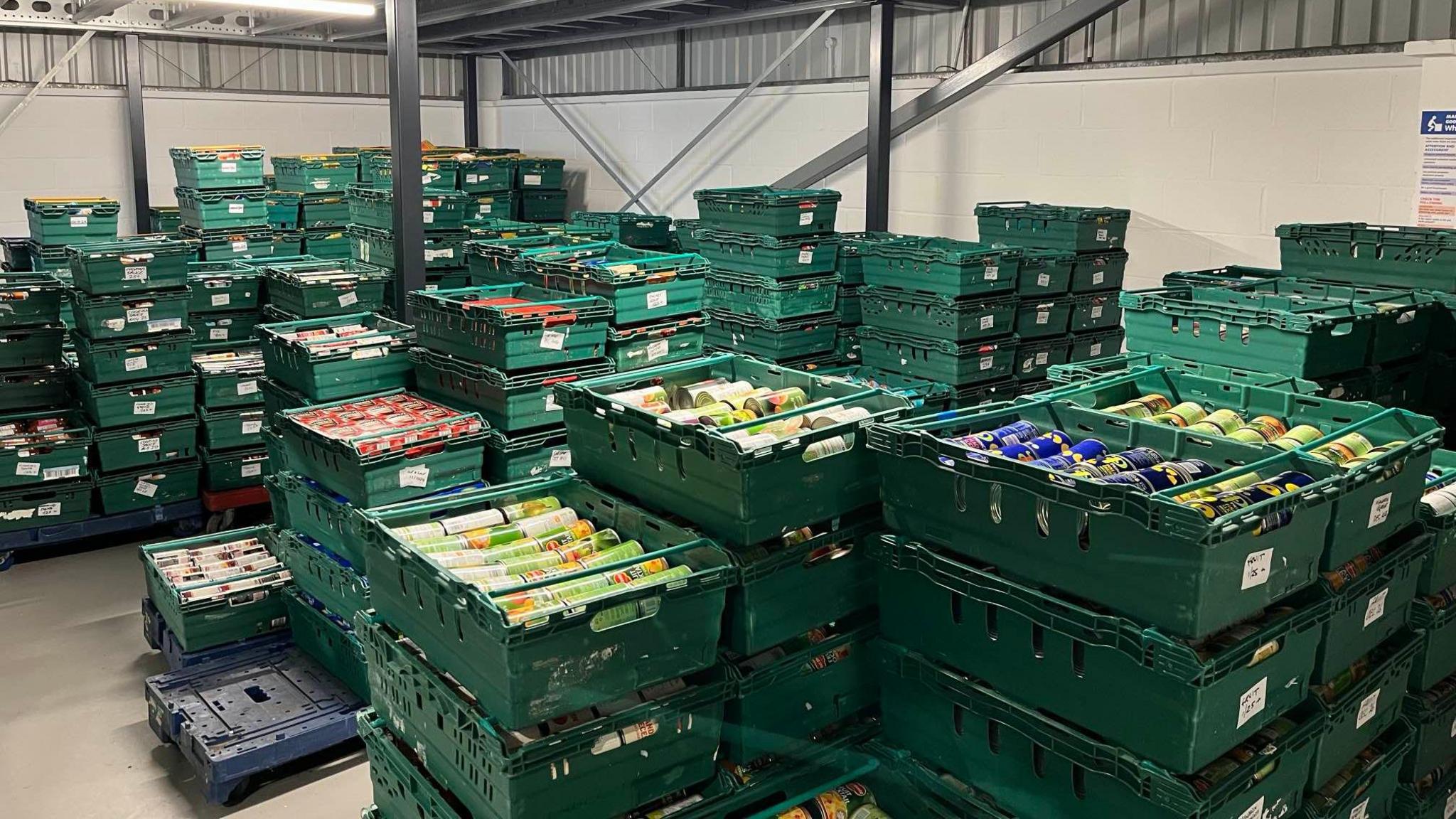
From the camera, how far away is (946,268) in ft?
26.6

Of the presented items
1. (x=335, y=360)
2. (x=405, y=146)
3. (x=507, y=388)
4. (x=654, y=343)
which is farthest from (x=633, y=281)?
(x=405, y=146)

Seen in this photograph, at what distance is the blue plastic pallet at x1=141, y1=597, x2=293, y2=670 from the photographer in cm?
571

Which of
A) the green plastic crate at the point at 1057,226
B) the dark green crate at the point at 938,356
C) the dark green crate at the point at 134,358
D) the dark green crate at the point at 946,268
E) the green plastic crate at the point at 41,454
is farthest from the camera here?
the green plastic crate at the point at 1057,226

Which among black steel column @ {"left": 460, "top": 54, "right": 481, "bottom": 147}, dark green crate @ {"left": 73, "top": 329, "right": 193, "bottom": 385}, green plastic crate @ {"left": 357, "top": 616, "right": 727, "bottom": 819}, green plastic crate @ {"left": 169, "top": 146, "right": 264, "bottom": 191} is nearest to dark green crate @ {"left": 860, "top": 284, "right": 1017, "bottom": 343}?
dark green crate @ {"left": 73, "top": 329, "right": 193, "bottom": 385}

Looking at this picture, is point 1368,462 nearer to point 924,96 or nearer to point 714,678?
point 714,678

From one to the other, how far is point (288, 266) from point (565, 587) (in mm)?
6636

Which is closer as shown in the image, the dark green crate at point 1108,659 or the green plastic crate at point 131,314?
the dark green crate at point 1108,659

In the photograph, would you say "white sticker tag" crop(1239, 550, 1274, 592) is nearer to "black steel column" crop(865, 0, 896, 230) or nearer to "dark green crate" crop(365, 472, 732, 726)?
"dark green crate" crop(365, 472, 732, 726)

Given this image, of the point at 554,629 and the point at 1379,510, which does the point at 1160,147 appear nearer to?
the point at 1379,510

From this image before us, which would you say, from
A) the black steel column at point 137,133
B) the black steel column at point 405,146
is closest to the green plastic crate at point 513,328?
the black steel column at point 405,146

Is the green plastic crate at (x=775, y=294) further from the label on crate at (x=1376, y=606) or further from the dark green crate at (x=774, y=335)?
the label on crate at (x=1376, y=606)

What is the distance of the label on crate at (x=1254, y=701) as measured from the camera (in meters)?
2.87

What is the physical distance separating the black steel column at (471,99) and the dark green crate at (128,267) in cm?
985

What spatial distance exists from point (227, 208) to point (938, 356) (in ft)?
22.6
